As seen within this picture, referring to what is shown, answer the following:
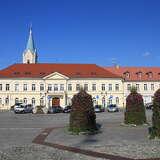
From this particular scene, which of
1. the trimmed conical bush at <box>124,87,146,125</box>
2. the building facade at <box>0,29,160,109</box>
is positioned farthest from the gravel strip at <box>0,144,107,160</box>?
the building facade at <box>0,29,160,109</box>

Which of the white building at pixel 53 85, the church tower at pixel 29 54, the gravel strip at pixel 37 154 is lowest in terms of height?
the gravel strip at pixel 37 154

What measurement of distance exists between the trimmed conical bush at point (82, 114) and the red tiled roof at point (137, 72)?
6648 centimetres

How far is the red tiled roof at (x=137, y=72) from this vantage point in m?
90.8

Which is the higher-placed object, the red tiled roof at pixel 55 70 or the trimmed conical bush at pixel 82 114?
the red tiled roof at pixel 55 70

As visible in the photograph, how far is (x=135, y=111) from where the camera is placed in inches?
1169

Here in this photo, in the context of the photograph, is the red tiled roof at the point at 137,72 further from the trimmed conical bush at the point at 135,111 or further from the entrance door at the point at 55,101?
the trimmed conical bush at the point at 135,111

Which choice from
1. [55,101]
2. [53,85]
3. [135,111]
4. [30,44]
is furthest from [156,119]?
[30,44]

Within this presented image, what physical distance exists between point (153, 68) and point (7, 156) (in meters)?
82.4

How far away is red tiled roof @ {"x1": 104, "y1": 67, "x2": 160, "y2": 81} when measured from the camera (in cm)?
9081

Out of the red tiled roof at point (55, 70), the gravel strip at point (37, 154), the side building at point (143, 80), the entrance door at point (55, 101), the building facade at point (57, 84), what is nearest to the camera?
the gravel strip at point (37, 154)

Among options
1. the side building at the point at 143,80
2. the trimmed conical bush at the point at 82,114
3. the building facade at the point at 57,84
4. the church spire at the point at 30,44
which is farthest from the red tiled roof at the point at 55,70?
the trimmed conical bush at the point at 82,114

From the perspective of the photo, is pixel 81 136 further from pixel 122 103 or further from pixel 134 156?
pixel 122 103

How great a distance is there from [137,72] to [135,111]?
6302 cm

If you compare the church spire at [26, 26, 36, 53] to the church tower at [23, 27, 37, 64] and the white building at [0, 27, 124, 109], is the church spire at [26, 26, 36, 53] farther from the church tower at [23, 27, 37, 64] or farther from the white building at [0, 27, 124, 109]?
the white building at [0, 27, 124, 109]
